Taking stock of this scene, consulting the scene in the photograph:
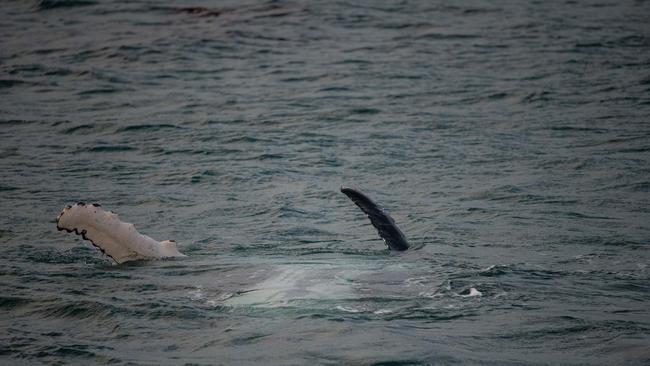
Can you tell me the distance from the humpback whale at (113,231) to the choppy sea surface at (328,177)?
0.22 meters

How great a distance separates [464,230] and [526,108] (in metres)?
7.90

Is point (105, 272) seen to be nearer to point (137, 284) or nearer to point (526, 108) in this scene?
point (137, 284)

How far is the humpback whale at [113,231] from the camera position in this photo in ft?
39.4

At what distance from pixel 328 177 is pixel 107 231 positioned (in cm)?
611

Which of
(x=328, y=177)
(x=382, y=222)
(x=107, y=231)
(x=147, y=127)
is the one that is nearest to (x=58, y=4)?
(x=147, y=127)

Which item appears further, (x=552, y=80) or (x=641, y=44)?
(x=641, y=44)

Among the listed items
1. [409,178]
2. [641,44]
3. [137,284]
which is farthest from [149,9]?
[137,284]

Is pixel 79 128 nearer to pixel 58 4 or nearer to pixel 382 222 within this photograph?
pixel 382 222

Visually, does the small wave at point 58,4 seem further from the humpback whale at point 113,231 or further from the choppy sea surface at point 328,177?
the humpback whale at point 113,231

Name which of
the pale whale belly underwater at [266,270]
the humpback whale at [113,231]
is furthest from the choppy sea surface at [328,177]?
the humpback whale at [113,231]

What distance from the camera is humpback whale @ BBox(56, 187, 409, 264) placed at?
12.0m

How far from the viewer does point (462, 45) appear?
27234 millimetres

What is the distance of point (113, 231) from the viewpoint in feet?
39.5

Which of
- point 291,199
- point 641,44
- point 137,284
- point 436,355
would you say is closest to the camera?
point 436,355
